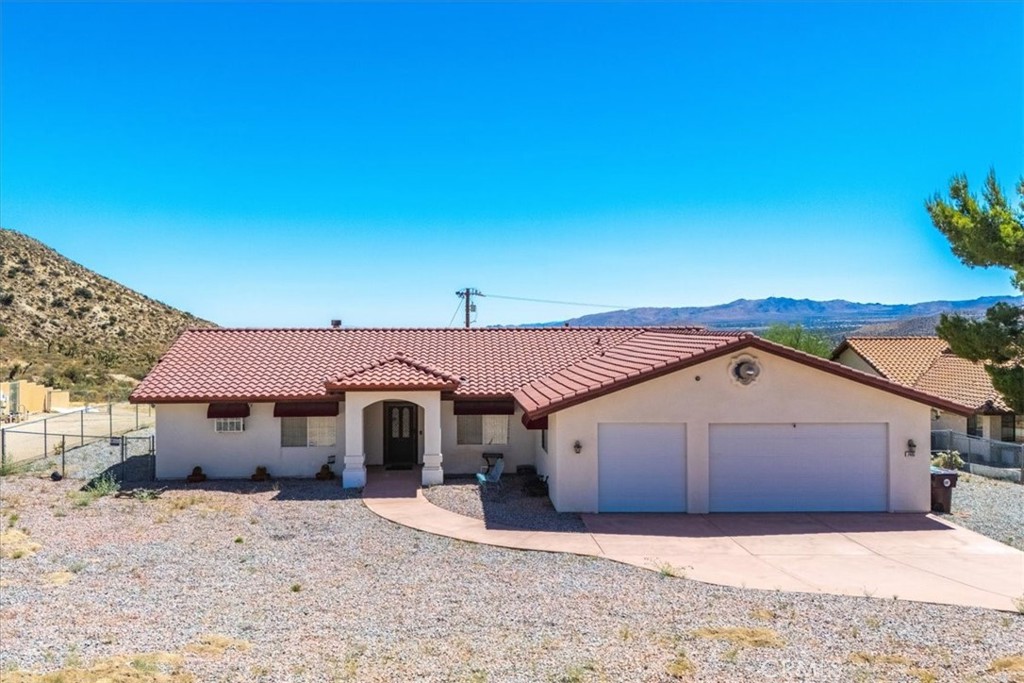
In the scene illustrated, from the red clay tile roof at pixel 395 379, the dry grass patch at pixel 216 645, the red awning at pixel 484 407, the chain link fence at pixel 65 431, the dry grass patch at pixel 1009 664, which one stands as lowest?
the dry grass patch at pixel 216 645

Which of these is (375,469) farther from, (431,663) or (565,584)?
(431,663)

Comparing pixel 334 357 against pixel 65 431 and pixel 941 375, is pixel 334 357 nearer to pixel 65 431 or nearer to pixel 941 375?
pixel 65 431

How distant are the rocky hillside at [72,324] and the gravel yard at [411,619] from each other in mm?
38748

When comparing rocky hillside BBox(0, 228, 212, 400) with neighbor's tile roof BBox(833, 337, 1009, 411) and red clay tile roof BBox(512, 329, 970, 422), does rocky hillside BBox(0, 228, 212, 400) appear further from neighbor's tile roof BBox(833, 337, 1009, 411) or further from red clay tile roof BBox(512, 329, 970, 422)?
neighbor's tile roof BBox(833, 337, 1009, 411)

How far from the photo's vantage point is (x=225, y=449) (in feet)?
67.1

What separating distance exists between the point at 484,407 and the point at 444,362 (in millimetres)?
2910

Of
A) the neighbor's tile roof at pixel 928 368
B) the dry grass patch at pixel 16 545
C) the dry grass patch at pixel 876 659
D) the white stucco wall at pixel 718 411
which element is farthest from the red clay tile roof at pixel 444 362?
the neighbor's tile roof at pixel 928 368

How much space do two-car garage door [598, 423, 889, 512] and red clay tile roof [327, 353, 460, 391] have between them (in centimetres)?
489

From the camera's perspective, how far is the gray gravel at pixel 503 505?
15.4 m

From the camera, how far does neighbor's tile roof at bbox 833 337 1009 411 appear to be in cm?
2944

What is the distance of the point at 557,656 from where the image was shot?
8219 millimetres

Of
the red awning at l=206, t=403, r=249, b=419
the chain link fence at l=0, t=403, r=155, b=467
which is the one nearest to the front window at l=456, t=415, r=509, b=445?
the red awning at l=206, t=403, r=249, b=419

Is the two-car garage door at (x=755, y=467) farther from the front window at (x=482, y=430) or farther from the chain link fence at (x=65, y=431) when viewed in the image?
the chain link fence at (x=65, y=431)

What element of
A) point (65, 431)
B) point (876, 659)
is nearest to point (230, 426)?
point (65, 431)
